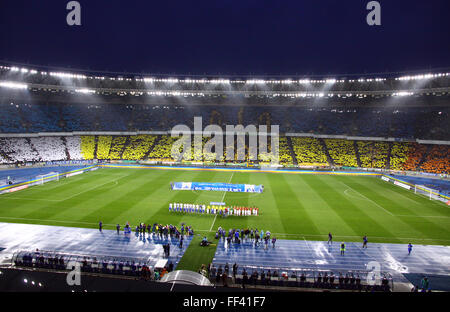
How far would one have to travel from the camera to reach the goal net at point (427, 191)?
30.1 meters

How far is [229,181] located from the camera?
37156mm

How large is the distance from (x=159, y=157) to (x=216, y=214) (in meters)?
32.6

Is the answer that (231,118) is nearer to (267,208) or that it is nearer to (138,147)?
(138,147)

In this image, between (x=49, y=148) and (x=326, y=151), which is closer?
(x=49, y=148)

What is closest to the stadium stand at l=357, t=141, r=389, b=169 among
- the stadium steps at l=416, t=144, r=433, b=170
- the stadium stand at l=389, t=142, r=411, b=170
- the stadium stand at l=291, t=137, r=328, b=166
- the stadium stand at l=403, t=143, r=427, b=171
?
the stadium stand at l=389, t=142, r=411, b=170

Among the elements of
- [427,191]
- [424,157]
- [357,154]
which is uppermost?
[357,154]

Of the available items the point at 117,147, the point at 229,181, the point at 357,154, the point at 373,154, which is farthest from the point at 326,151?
the point at 117,147

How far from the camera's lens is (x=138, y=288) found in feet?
15.0

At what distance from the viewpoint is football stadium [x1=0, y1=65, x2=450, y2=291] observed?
→ 1615 centimetres

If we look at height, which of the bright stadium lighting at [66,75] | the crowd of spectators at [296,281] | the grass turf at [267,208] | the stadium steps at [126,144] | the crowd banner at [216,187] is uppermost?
the bright stadium lighting at [66,75]

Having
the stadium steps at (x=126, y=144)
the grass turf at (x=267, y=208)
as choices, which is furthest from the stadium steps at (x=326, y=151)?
the stadium steps at (x=126, y=144)

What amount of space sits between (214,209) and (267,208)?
17.1 feet

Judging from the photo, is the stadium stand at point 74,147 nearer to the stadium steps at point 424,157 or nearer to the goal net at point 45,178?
the goal net at point 45,178

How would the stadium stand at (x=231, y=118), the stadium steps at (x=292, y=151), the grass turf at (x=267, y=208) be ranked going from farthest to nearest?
the stadium stand at (x=231, y=118)
the stadium steps at (x=292, y=151)
the grass turf at (x=267, y=208)
